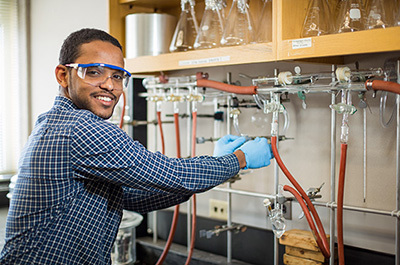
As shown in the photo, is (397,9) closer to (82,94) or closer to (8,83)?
(82,94)

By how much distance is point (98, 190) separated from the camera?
1.45 meters

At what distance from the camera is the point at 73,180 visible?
4.52 feet

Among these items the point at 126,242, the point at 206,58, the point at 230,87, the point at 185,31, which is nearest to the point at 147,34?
the point at 185,31

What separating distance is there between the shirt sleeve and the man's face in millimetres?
144

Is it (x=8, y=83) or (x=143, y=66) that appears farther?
(x=8, y=83)

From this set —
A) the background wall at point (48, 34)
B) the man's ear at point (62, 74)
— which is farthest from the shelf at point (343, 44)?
the background wall at point (48, 34)

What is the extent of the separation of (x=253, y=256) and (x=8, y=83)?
7.49ft

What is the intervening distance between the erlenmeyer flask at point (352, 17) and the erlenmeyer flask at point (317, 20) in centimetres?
5

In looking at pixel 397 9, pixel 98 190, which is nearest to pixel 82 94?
pixel 98 190

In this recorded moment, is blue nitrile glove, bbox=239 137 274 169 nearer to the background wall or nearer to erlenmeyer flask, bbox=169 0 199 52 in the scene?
erlenmeyer flask, bbox=169 0 199 52

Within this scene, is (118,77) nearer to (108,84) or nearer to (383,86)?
(108,84)

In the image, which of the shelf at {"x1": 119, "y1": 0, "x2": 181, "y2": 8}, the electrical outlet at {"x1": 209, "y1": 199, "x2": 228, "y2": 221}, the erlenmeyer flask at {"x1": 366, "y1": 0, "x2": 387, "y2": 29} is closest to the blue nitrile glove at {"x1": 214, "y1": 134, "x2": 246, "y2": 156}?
the erlenmeyer flask at {"x1": 366, "y1": 0, "x2": 387, "y2": 29}

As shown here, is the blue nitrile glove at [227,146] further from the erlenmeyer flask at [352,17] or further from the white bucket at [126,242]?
the white bucket at [126,242]

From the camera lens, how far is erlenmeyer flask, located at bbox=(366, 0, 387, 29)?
4.98 ft
